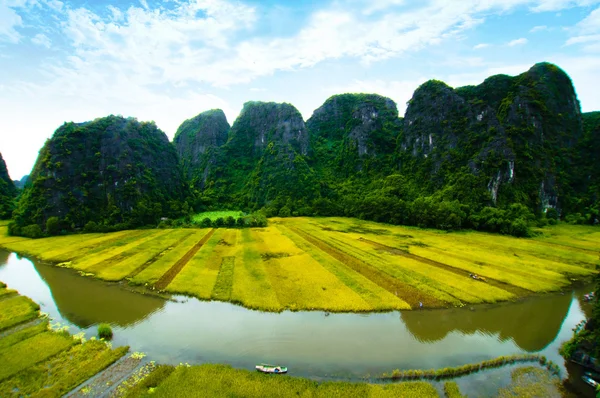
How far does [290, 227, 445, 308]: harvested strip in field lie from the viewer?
30969 mm

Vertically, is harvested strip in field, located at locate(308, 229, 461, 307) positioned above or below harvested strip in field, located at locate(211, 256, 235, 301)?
below

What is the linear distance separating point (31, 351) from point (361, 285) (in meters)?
29.6

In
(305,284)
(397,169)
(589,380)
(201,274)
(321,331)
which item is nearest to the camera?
(589,380)

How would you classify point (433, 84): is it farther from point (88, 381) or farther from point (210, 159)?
point (88, 381)

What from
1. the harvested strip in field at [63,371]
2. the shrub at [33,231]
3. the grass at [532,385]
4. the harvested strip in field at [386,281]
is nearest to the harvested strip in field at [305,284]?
the harvested strip in field at [386,281]

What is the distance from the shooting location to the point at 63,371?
20656mm

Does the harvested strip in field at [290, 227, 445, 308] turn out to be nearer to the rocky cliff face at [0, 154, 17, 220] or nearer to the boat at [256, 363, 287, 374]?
the boat at [256, 363, 287, 374]

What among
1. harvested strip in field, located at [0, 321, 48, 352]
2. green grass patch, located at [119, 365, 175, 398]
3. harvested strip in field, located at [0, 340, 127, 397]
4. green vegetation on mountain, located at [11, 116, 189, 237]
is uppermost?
green vegetation on mountain, located at [11, 116, 189, 237]

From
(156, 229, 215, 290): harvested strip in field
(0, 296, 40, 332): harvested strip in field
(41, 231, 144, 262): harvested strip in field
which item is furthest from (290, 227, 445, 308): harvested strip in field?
(41, 231, 144, 262): harvested strip in field

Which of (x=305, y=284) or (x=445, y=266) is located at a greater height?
(x=305, y=284)

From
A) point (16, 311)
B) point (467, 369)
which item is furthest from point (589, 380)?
point (16, 311)

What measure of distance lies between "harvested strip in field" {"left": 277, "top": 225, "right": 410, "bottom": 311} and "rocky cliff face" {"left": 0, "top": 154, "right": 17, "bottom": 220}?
3774 inches

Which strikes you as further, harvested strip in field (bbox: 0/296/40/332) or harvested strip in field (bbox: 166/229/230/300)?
harvested strip in field (bbox: 166/229/230/300)

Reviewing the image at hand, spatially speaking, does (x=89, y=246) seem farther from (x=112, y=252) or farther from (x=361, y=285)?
(x=361, y=285)
